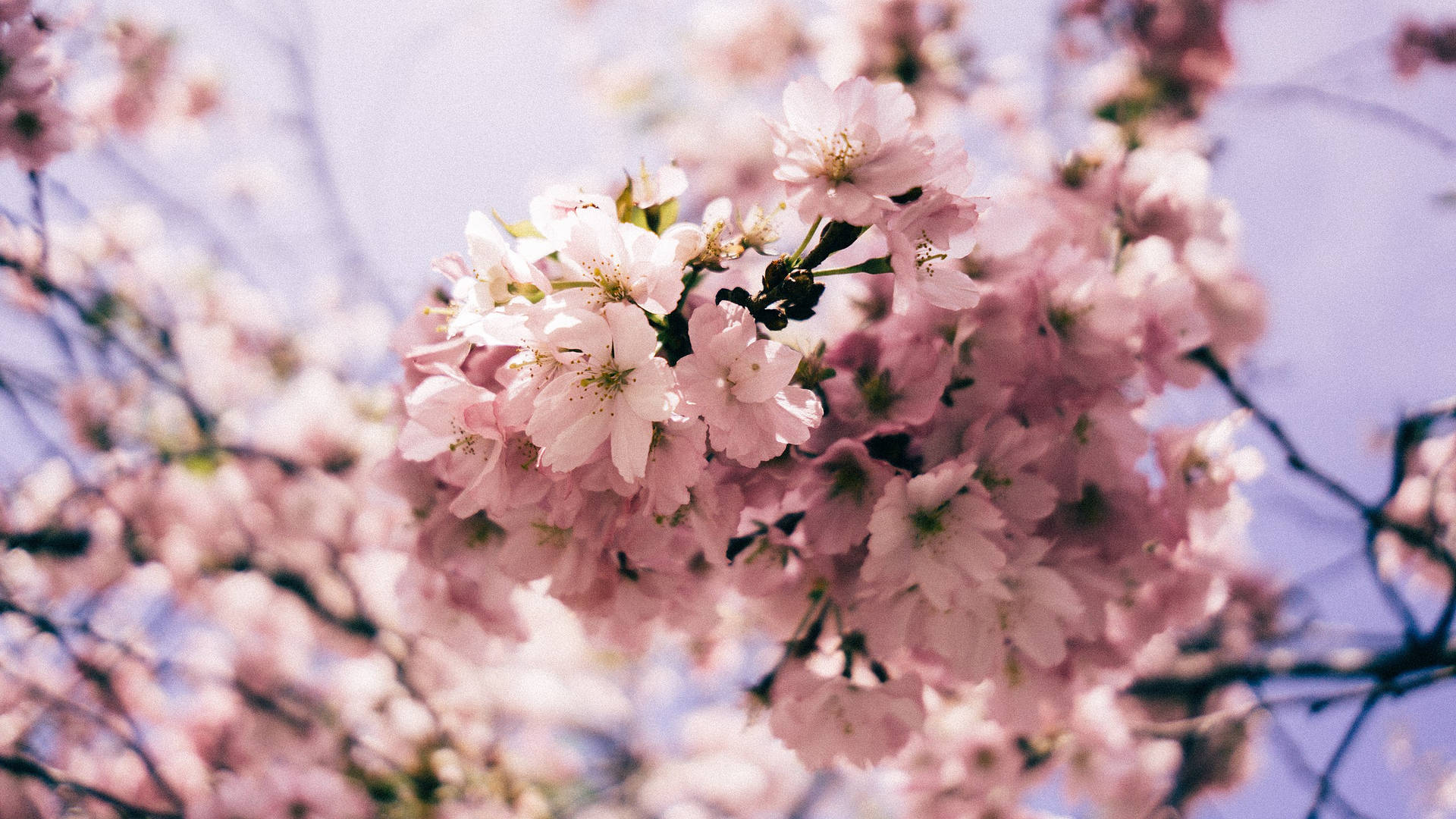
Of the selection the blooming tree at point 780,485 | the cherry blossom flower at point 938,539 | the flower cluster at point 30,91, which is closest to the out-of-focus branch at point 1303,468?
the blooming tree at point 780,485

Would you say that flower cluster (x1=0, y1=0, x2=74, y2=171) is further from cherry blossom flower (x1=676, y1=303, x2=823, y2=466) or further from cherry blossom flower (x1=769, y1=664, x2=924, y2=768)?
cherry blossom flower (x1=769, y1=664, x2=924, y2=768)

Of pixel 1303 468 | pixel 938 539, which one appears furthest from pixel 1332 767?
pixel 938 539

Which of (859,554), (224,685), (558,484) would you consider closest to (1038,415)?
(859,554)

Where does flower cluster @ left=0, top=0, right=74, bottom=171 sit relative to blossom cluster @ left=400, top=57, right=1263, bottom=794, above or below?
above

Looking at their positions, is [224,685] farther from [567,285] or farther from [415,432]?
[567,285]

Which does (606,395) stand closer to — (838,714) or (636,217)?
(636,217)

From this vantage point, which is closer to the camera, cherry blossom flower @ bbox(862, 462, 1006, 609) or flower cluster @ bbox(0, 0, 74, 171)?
cherry blossom flower @ bbox(862, 462, 1006, 609)

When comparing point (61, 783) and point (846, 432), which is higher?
point (846, 432)

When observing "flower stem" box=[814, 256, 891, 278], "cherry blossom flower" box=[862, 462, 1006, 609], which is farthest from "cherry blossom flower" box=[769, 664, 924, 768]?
"flower stem" box=[814, 256, 891, 278]

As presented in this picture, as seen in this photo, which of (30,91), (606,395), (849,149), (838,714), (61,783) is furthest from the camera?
(61,783)
